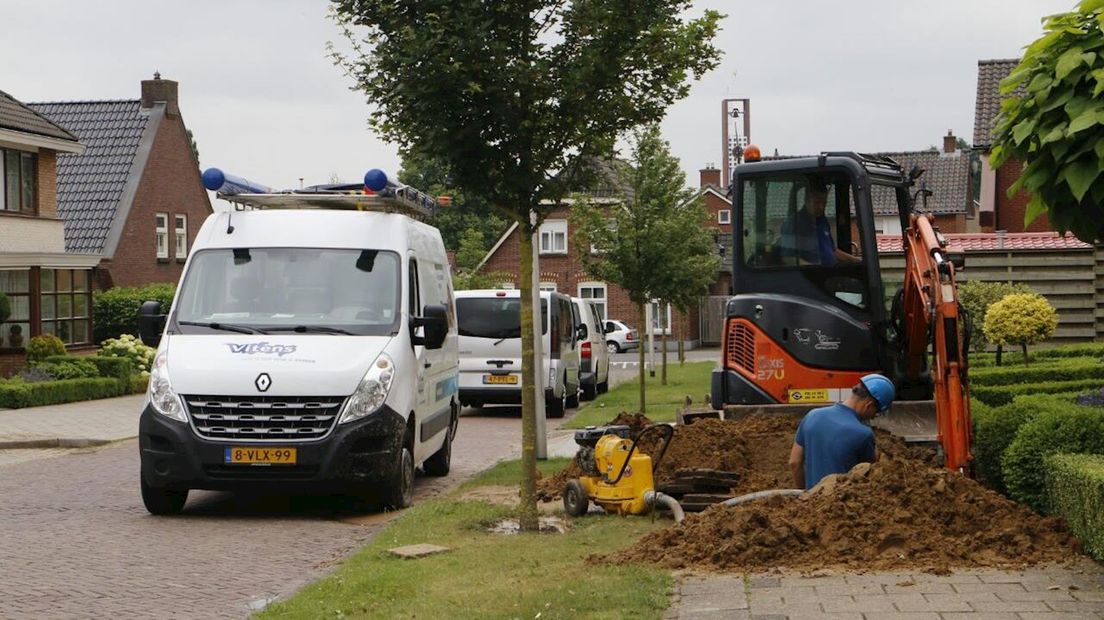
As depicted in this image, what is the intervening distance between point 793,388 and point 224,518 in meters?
4.83

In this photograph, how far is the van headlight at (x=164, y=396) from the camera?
12.1 m

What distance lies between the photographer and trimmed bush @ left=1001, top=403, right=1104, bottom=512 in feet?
30.6

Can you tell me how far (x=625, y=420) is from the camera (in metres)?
13.9

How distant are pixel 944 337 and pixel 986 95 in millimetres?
29744

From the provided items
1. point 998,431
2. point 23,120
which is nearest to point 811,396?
point 998,431

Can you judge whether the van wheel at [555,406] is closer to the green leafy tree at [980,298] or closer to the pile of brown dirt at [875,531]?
the green leafy tree at [980,298]

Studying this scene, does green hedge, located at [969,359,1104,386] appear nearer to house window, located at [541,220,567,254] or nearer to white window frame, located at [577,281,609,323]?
white window frame, located at [577,281,609,323]

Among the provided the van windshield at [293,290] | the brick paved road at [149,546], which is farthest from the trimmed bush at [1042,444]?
the van windshield at [293,290]

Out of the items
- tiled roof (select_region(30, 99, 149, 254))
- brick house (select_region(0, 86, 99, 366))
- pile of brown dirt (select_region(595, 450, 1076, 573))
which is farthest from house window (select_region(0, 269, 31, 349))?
pile of brown dirt (select_region(595, 450, 1076, 573))

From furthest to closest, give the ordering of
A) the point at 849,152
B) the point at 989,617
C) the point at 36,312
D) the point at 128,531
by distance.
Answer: the point at 36,312 < the point at 849,152 < the point at 128,531 < the point at 989,617

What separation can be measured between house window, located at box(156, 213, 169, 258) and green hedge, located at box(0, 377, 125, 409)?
1575cm

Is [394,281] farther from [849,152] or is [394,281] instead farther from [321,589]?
[321,589]

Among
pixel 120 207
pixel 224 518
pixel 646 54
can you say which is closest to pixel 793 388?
pixel 646 54

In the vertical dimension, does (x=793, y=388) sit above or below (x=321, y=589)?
above
